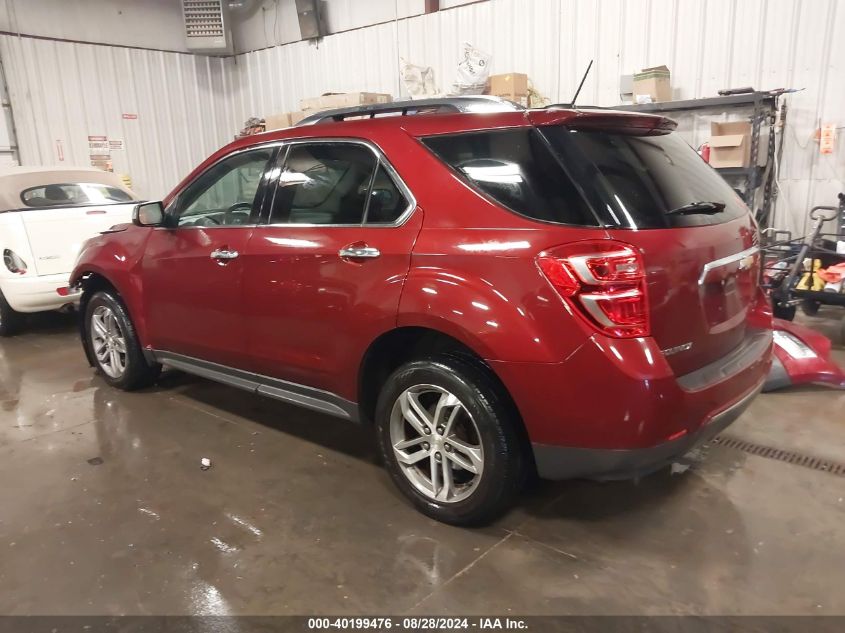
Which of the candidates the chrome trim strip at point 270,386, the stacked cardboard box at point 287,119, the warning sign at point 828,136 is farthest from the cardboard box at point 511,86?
the chrome trim strip at point 270,386

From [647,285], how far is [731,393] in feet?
1.96

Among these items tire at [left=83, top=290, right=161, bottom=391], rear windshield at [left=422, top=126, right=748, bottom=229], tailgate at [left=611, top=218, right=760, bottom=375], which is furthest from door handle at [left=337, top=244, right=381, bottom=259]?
tire at [left=83, top=290, right=161, bottom=391]

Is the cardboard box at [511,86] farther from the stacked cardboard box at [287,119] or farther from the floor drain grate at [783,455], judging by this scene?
the floor drain grate at [783,455]

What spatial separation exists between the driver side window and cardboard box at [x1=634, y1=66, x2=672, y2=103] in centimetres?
457

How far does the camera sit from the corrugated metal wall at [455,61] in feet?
19.6

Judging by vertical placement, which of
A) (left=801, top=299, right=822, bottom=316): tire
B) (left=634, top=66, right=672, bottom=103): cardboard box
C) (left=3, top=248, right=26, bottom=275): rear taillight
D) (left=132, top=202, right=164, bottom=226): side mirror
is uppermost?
(left=634, top=66, right=672, bottom=103): cardboard box

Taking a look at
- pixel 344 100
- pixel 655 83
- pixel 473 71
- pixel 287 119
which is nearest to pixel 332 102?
pixel 344 100

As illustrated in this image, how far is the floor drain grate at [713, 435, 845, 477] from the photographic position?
294 cm

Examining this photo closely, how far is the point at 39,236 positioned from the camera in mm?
5484

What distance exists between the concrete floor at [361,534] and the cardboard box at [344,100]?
575cm

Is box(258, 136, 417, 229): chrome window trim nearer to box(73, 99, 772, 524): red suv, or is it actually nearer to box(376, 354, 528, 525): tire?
box(73, 99, 772, 524): red suv

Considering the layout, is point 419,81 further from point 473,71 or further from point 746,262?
point 746,262

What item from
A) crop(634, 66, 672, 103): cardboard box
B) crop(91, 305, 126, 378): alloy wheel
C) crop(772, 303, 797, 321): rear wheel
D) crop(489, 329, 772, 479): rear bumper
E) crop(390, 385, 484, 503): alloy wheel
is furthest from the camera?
crop(634, 66, 672, 103): cardboard box

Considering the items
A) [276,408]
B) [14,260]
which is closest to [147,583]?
[276,408]
